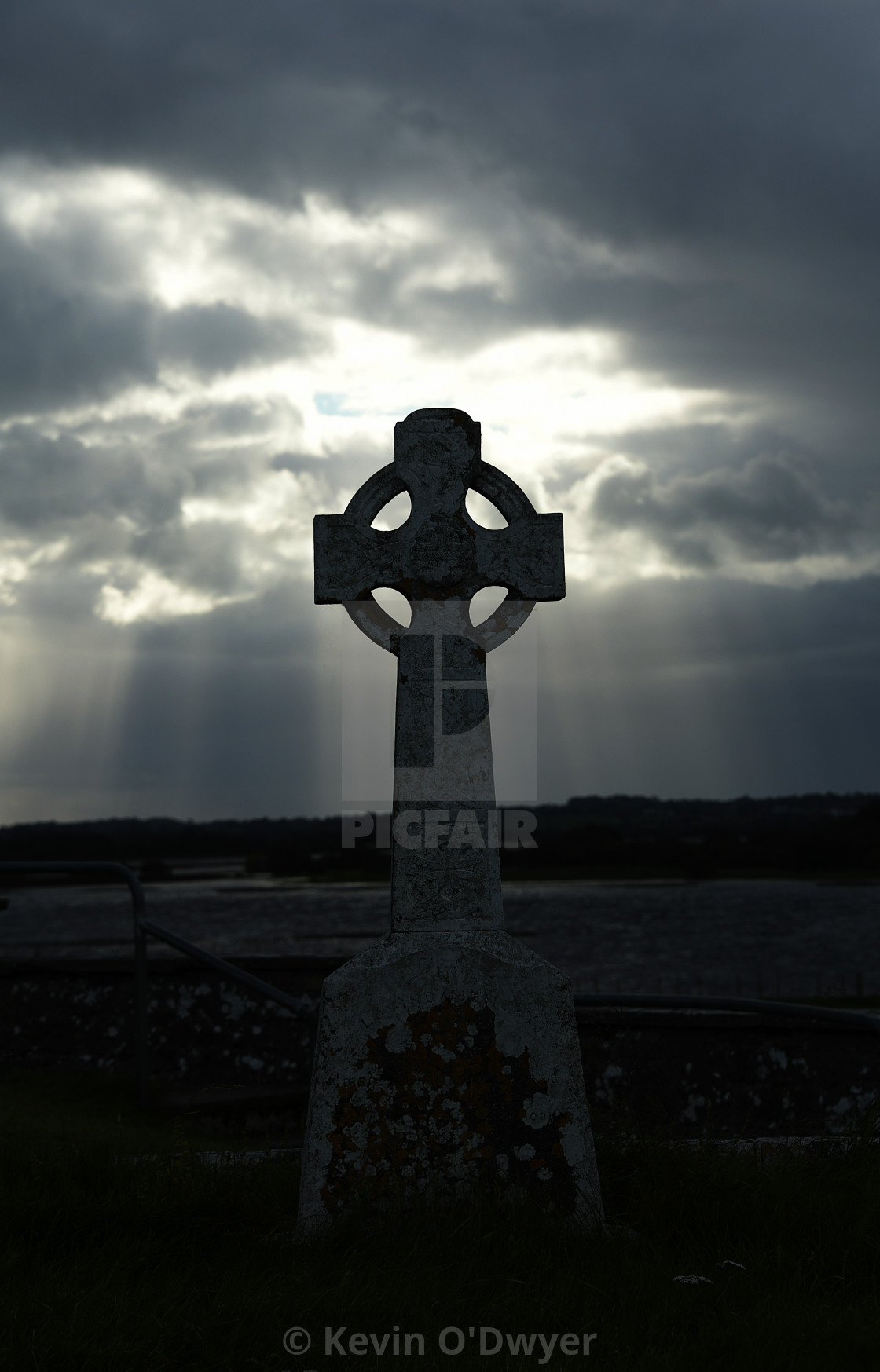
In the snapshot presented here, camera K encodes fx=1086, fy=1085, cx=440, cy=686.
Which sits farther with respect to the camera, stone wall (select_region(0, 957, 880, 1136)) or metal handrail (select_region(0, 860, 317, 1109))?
stone wall (select_region(0, 957, 880, 1136))

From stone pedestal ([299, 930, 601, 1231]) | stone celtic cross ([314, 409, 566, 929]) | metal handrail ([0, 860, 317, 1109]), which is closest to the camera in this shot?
stone pedestal ([299, 930, 601, 1231])

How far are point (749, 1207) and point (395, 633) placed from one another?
1904 millimetres

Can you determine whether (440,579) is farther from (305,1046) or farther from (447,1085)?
(305,1046)

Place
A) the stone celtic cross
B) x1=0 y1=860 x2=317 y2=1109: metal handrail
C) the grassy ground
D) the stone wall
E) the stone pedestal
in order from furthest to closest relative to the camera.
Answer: the stone wall
x1=0 y1=860 x2=317 y2=1109: metal handrail
the stone celtic cross
the stone pedestal
the grassy ground

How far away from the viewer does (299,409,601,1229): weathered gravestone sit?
2965 millimetres

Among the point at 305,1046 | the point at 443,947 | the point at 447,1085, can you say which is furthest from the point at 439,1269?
the point at 305,1046

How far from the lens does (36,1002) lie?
6625 millimetres

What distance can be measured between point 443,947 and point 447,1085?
370mm

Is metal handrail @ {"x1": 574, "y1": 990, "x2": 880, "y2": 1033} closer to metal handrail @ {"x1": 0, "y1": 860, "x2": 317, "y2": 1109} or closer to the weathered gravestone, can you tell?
the weathered gravestone

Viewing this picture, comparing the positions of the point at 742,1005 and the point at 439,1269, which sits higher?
the point at 742,1005

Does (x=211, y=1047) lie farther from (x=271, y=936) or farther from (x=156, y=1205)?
(x=271, y=936)

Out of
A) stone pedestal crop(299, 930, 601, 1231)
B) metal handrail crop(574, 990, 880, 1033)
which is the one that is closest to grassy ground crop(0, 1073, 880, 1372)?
stone pedestal crop(299, 930, 601, 1231)

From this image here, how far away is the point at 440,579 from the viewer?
11.2 feet

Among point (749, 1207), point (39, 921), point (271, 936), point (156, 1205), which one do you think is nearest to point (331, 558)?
point (156, 1205)
